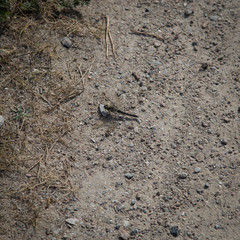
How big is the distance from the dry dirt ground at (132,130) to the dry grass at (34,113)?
0.04ft

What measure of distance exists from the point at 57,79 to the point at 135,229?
2005mm

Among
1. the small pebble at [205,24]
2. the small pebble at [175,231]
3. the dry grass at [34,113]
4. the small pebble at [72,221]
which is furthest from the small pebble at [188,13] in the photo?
the small pebble at [72,221]

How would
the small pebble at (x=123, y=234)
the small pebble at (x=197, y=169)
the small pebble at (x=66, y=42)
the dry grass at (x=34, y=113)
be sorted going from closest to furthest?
the small pebble at (x=123, y=234), the dry grass at (x=34, y=113), the small pebble at (x=197, y=169), the small pebble at (x=66, y=42)

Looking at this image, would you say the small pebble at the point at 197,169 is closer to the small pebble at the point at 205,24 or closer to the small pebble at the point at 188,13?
the small pebble at the point at 205,24

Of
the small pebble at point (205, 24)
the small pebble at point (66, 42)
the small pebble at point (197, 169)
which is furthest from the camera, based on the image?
the small pebble at point (205, 24)

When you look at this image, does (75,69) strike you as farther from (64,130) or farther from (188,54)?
(188,54)

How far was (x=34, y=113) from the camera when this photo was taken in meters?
3.32

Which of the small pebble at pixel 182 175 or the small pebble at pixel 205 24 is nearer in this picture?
the small pebble at pixel 182 175

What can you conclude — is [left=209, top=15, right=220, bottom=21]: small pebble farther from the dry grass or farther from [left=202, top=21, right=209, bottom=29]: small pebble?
the dry grass

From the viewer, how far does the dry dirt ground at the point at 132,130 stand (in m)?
2.92

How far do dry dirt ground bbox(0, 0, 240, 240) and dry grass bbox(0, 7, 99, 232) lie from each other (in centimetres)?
1

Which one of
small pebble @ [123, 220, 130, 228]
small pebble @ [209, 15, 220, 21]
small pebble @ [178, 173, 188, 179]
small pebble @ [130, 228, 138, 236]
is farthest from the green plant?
small pebble @ [130, 228, 138, 236]

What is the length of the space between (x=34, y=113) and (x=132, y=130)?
1.20 metres

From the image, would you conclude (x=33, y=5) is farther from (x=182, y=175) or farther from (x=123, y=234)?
(x=123, y=234)
